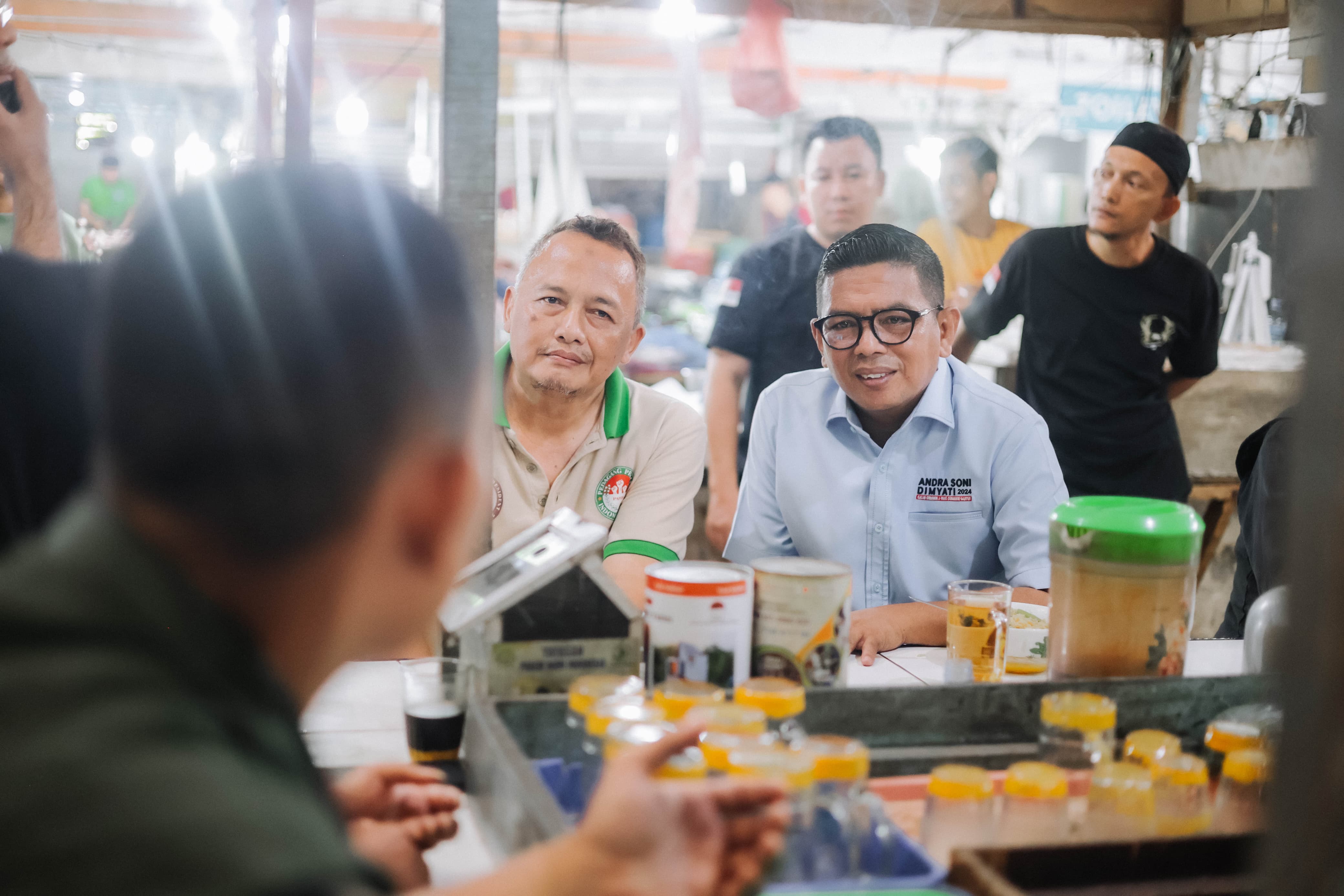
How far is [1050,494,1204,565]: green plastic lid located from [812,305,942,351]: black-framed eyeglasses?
78 cm

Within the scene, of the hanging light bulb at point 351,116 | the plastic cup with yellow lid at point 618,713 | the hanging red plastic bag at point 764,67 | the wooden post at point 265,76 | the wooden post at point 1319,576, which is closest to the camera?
the wooden post at point 1319,576

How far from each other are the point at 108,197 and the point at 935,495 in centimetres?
679

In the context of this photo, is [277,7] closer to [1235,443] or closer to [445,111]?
[445,111]

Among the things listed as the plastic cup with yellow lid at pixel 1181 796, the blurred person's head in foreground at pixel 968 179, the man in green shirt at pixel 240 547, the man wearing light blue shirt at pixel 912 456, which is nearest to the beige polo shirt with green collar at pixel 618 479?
the man wearing light blue shirt at pixel 912 456

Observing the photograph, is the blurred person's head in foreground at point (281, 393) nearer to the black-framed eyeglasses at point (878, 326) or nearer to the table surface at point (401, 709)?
the table surface at point (401, 709)

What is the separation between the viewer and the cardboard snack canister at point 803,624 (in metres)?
1.41

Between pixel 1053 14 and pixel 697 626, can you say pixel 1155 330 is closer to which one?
pixel 1053 14

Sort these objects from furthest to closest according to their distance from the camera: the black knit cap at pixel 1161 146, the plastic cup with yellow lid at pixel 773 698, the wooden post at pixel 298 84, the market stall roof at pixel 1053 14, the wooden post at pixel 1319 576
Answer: the market stall roof at pixel 1053 14 < the black knit cap at pixel 1161 146 < the wooden post at pixel 298 84 < the plastic cup with yellow lid at pixel 773 698 < the wooden post at pixel 1319 576

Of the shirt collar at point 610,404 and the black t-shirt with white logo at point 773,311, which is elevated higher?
the black t-shirt with white logo at point 773,311

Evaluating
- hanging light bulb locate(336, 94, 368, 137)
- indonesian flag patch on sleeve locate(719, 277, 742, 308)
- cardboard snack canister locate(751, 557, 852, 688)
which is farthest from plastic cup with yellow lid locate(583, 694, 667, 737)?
hanging light bulb locate(336, 94, 368, 137)

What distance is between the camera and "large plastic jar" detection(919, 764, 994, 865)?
117cm

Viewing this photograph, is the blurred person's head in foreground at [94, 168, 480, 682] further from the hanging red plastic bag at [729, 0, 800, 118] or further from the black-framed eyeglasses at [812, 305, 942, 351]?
the hanging red plastic bag at [729, 0, 800, 118]

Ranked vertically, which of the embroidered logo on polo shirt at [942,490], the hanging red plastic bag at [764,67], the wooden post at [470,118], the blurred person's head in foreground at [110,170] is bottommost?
the embroidered logo on polo shirt at [942,490]

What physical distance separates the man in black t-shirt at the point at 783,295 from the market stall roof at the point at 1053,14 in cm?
74
